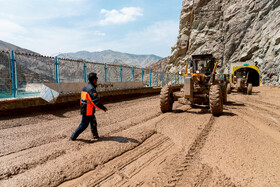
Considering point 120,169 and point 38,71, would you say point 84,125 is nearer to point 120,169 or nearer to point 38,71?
point 120,169

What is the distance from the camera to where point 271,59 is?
2581 cm

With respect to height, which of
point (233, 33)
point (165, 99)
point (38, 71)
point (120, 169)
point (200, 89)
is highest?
point (233, 33)

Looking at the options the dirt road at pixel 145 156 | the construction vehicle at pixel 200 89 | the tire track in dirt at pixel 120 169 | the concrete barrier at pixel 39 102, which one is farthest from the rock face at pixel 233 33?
the tire track in dirt at pixel 120 169

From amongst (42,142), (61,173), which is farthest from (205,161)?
(42,142)

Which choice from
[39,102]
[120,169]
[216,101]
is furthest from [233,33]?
[120,169]

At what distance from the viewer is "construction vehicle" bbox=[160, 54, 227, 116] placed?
6719mm

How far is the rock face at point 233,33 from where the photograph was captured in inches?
1049

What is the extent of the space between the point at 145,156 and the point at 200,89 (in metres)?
5.25

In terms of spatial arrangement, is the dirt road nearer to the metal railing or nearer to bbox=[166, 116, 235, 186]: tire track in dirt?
bbox=[166, 116, 235, 186]: tire track in dirt

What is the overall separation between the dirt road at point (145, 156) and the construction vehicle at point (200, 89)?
144 centimetres

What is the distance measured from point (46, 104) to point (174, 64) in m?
44.4

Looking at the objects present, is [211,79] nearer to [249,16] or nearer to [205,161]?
[205,161]

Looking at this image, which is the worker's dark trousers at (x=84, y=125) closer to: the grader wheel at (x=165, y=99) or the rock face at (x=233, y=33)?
the grader wheel at (x=165, y=99)

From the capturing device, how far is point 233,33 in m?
35.7
